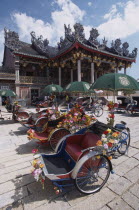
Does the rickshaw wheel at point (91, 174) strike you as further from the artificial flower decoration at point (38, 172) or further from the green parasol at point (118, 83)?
the green parasol at point (118, 83)

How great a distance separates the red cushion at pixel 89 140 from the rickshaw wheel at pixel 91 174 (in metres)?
0.38

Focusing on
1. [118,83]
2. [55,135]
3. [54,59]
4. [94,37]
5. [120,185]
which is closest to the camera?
[120,185]

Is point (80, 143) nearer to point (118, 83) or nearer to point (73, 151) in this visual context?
point (73, 151)

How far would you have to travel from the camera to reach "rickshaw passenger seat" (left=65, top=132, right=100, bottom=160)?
2.51 metres

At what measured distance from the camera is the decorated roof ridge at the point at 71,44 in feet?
50.5

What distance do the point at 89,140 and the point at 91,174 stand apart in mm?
688

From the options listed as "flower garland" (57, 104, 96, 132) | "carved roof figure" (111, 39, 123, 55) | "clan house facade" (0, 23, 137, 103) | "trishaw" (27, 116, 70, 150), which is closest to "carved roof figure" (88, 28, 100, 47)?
"clan house facade" (0, 23, 137, 103)

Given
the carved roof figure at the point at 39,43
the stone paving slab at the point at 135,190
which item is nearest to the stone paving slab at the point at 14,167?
the stone paving slab at the point at 135,190

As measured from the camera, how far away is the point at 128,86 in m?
3.28

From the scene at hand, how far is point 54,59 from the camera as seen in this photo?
58.3ft

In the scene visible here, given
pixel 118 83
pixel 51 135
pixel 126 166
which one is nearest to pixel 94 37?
pixel 118 83

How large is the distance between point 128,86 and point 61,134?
7.92 ft

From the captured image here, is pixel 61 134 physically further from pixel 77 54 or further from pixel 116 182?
pixel 77 54

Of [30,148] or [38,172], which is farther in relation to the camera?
[30,148]
